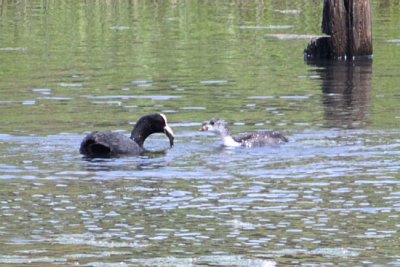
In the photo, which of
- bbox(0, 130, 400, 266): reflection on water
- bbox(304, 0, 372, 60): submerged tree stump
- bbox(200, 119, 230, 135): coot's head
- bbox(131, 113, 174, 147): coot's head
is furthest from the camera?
bbox(304, 0, 372, 60): submerged tree stump

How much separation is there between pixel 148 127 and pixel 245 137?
1292 mm

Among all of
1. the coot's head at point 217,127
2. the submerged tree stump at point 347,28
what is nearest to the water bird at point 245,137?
the coot's head at point 217,127

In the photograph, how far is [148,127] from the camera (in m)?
16.9

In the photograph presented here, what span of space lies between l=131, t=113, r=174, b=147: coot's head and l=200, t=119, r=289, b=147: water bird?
496 millimetres

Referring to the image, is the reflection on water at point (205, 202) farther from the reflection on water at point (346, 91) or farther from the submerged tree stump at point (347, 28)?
the submerged tree stump at point (347, 28)

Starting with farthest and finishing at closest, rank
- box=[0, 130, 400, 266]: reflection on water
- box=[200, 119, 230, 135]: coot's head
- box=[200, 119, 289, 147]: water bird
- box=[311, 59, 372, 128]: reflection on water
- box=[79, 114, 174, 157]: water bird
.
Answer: box=[311, 59, 372, 128]: reflection on water
box=[200, 119, 230, 135]: coot's head
box=[200, 119, 289, 147]: water bird
box=[79, 114, 174, 157]: water bird
box=[0, 130, 400, 266]: reflection on water

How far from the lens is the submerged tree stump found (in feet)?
84.1

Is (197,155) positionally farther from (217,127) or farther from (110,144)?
(110,144)

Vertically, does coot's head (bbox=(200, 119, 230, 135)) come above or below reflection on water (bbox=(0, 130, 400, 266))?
above

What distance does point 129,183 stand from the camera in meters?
13.9

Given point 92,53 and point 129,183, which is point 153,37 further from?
point 129,183

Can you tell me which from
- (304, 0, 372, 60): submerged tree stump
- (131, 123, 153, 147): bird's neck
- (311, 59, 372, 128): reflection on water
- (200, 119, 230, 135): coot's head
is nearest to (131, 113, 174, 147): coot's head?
(131, 123, 153, 147): bird's neck

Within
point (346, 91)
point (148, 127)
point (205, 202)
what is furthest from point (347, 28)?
point (205, 202)

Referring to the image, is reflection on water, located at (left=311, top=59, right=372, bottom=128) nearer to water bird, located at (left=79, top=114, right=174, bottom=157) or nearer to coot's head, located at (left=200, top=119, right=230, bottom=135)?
coot's head, located at (left=200, top=119, right=230, bottom=135)
